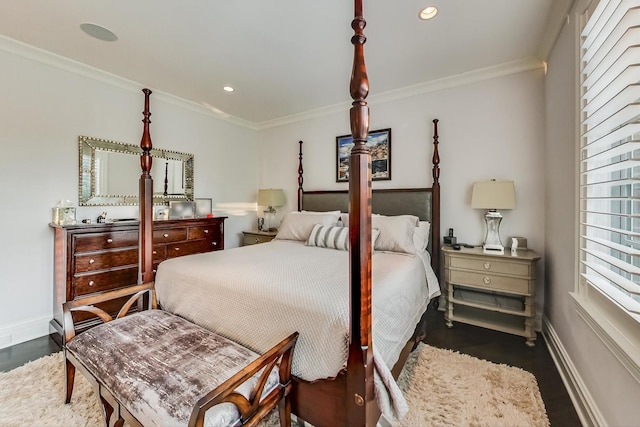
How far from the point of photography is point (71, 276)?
241cm

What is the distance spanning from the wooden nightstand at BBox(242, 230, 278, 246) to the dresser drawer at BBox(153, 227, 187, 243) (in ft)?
3.39

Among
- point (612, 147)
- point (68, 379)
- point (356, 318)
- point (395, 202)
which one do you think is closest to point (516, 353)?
point (612, 147)

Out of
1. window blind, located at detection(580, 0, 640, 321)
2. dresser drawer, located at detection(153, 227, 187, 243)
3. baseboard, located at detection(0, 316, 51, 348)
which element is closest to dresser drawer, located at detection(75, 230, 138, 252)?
dresser drawer, located at detection(153, 227, 187, 243)

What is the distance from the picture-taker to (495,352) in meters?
2.19

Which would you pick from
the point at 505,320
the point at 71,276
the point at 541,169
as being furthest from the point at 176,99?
the point at 505,320

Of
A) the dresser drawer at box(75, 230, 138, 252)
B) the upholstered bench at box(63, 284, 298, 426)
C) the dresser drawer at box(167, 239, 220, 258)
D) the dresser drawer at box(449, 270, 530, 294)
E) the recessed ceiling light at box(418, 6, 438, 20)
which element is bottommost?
the upholstered bench at box(63, 284, 298, 426)

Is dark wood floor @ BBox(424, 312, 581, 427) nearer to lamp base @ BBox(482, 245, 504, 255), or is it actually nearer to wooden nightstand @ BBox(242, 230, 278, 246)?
lamp base @ BBox(482, 245, 504, 255)

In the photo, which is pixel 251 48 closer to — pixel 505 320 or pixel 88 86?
pixel 88 86

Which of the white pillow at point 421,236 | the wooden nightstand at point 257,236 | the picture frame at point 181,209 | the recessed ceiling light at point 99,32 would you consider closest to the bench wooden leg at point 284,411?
the white pillow at point 421,236

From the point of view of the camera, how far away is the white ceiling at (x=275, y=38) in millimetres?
1937

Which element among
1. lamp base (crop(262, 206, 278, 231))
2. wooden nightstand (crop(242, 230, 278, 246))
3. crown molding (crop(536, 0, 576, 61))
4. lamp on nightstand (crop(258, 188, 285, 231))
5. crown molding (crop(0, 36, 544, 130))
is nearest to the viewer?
crown molding (crop(536, 0, 576, 61))

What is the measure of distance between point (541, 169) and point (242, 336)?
298 centimetres

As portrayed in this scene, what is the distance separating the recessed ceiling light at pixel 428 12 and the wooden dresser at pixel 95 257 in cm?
313

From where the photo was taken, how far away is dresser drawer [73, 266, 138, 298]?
8.09 ft
